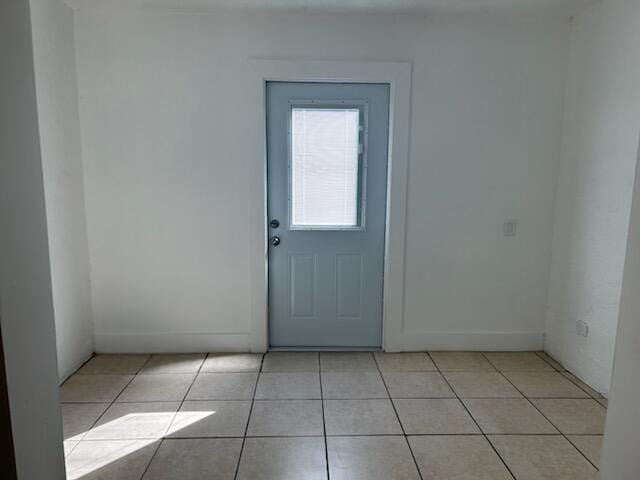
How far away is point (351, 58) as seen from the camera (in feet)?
9.36

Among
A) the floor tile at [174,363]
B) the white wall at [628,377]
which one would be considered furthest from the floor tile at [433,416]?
the floor tile at [174,363]

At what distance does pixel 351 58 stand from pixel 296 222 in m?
1.24

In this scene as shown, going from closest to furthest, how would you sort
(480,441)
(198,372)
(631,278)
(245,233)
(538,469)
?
1. (631,278)
2. (538,469)
3. (480,441)
4. (198,372)
5. (245,233)

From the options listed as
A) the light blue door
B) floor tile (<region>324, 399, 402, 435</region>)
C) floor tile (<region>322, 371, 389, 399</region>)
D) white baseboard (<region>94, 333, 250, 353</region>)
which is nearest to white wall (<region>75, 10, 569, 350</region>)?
white baseboard (<region>94, 333, 250, 353</region>)

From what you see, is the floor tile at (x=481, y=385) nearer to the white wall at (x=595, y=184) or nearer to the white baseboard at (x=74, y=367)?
the white wall at (x=595, y=184)

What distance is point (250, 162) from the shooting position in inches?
115

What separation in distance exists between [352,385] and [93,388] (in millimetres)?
1657

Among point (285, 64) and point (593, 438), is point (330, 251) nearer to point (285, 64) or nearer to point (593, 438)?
point (285, 64)

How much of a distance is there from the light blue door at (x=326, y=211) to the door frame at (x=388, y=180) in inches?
2.6

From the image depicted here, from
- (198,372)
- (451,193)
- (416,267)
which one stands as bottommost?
(198,372)

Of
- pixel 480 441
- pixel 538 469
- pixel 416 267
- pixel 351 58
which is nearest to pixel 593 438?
pixel 538 469

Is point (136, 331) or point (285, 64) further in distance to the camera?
point (136, 331)

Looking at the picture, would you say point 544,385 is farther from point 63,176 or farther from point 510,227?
point 63,176

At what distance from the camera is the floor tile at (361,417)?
2137mm
